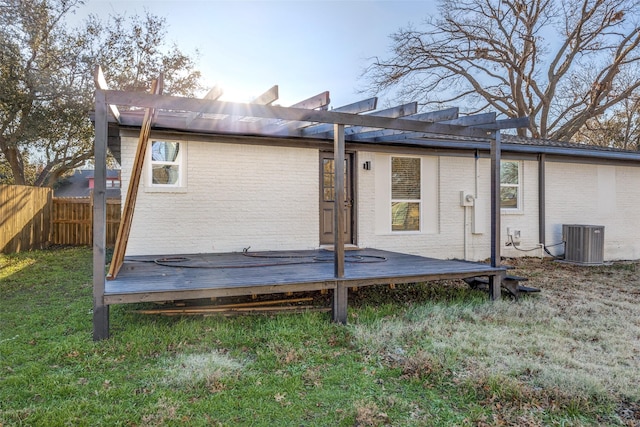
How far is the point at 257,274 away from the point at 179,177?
3.09m

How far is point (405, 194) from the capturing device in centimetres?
882

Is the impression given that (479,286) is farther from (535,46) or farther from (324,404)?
(535,46)

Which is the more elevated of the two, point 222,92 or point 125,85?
point 125,85

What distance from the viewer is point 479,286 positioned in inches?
248

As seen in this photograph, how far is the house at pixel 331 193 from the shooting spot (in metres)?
4.60

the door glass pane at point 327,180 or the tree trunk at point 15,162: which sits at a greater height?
the tree trunk at point 15,162

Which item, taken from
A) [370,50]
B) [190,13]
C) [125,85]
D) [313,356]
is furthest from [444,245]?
[125,85]

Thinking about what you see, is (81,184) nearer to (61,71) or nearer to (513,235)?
(61,71)

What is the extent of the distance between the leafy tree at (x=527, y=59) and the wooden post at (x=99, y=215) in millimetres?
15147

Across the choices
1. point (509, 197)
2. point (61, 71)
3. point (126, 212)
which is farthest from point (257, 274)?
point (61, 71)

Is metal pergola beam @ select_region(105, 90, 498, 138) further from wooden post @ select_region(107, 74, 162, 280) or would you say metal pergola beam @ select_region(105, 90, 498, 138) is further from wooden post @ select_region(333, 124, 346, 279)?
wooden post @ select_region(107, 74, 162, 280)

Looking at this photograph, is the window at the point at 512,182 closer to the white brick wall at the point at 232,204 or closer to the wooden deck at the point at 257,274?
the wooden deck at the point at 257,274

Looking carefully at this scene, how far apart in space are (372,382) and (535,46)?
56.6 ft

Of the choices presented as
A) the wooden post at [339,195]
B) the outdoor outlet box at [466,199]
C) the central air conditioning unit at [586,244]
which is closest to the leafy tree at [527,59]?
the central air conditioning unit at [586,244]
